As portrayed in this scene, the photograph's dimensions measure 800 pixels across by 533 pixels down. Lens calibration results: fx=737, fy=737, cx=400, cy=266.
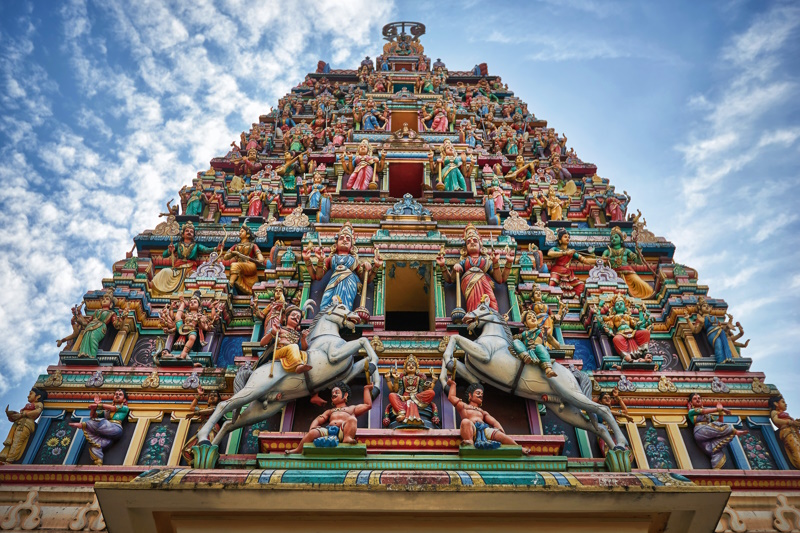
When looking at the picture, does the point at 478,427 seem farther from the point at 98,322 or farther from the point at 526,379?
the point at 98,322

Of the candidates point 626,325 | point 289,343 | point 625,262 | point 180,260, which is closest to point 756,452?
point 626,325

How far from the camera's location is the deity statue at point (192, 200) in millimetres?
16750

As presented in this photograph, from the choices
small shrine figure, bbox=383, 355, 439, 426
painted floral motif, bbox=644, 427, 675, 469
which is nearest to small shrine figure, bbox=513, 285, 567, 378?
small shrine figure, bbox=383, 355, 439, 426

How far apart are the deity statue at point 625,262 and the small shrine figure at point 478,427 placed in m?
5.47

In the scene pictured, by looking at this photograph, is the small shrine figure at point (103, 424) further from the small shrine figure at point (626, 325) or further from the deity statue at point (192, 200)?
the small shrine figure at point (626, 325)

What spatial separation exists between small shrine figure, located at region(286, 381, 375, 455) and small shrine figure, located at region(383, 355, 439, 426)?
0.35m

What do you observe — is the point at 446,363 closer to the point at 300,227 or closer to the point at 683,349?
the point at 683,349

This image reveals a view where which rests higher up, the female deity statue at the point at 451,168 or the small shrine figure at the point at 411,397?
the female deity statue at the point at 451,168

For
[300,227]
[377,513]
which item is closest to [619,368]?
[377,513]

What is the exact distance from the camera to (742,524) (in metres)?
9.88

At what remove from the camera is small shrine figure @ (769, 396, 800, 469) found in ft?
35.2

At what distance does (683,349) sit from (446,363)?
4.85m

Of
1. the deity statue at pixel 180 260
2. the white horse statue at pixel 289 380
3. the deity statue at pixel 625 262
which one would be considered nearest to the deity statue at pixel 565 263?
the deity statue at pixel 625 262

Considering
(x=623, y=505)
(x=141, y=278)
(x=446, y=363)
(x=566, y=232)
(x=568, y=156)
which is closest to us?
(x=623, y=505)
